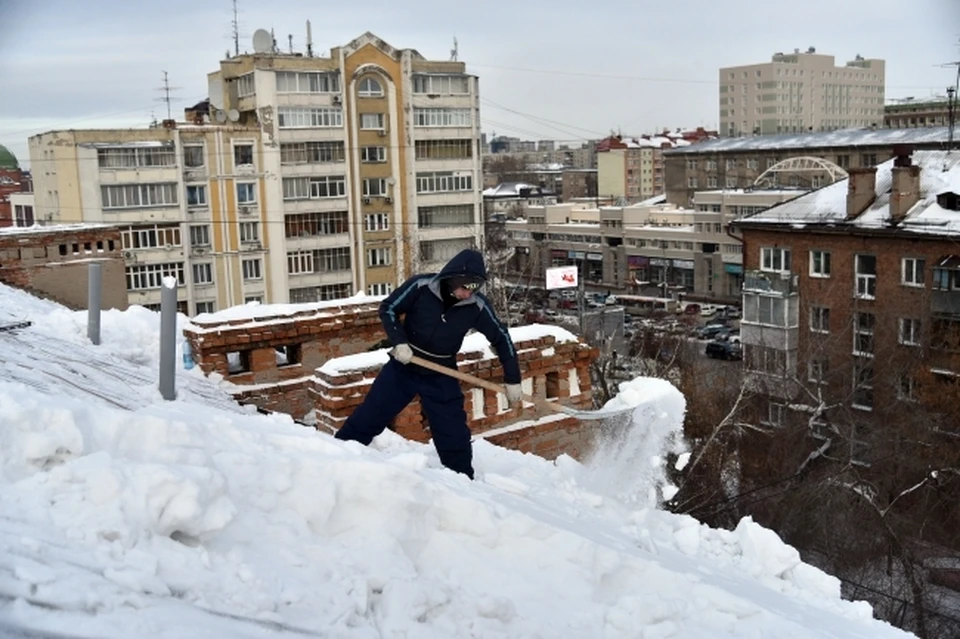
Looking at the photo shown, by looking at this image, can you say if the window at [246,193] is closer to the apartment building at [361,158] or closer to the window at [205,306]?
the apartment building at [361,158]

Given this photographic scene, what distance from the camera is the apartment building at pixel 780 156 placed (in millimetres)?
46438

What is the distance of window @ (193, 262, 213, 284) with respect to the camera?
32938 millimetres

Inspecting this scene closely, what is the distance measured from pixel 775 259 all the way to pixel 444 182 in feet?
50.8

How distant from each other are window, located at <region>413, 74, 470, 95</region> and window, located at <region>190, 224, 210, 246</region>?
910 centimetres

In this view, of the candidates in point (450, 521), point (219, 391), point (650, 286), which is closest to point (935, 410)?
point (219, 391)

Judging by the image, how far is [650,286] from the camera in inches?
2095

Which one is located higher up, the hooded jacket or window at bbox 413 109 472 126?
window at bbox 413 109 472 126

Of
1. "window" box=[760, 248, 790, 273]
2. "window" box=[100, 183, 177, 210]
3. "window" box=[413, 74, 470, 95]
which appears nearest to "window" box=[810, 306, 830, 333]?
"window" box=[760, 248, 790, 273]

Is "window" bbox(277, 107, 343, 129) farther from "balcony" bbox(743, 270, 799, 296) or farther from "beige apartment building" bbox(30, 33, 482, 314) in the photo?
"balcony" bbox(743, 270, 799, 296)

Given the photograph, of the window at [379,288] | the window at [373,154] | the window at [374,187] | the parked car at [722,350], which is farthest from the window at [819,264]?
the window at [373,154]

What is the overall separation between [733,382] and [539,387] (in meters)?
15.5

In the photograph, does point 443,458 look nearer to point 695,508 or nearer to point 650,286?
point 695,508

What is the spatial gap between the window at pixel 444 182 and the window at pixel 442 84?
10.0 feet

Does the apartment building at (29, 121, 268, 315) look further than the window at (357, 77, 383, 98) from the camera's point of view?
No
